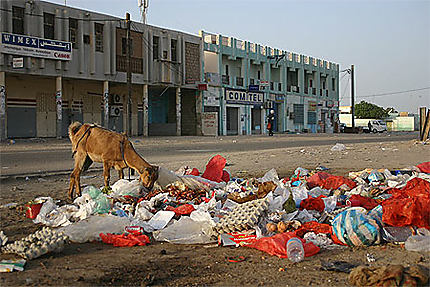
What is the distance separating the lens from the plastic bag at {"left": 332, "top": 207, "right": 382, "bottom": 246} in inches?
170

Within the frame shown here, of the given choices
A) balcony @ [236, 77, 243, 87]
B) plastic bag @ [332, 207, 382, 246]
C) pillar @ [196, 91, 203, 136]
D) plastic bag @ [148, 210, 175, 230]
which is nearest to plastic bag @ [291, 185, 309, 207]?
plastic bag @ [332, 207, 382, 246]

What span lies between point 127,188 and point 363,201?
11.5ft

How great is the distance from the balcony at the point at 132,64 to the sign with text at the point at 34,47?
431cm

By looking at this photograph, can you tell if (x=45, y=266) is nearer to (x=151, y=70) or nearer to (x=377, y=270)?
(x=377, y=270)

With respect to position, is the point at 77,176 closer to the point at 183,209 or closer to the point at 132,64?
the point at 183,209

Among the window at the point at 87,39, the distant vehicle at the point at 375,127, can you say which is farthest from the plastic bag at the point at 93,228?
the distant vehicle at the point at 375,127

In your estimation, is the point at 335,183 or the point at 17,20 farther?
the point at 17,20

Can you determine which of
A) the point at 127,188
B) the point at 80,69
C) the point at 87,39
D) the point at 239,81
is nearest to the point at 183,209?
the point at 127,188

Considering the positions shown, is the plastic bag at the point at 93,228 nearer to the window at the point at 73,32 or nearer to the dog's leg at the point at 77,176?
the dog's leg at the point at 77,176

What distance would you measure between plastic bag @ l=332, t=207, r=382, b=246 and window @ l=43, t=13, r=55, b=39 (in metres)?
25.0

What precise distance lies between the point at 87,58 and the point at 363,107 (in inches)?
2726

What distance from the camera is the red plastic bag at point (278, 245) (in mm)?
4094

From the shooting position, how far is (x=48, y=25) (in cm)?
2575

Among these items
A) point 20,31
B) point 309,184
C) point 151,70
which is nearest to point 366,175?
point 309,184
